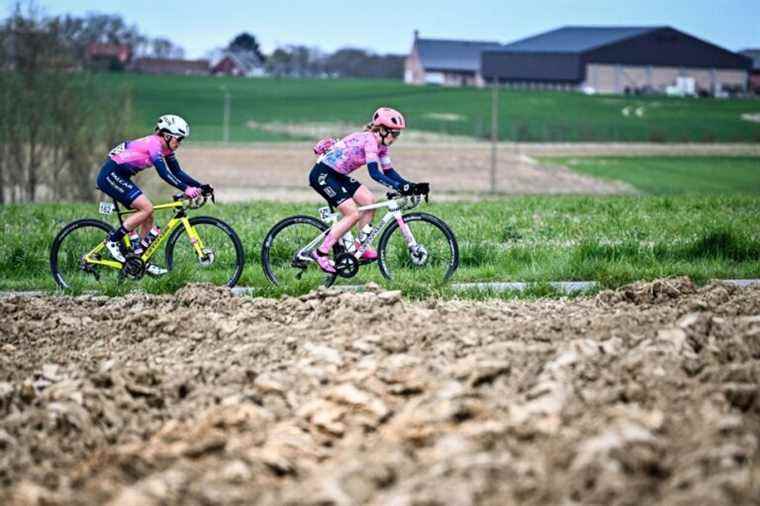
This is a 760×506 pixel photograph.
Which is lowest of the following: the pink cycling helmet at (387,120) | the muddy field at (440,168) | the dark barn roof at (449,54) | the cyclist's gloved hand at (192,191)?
the muddy field at (440,168)

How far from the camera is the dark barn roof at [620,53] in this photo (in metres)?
106

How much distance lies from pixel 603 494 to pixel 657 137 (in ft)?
216

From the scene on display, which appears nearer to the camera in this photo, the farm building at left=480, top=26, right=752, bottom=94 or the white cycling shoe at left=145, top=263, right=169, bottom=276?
the white cycling shoe at left=145, top=263, right=169, bottom=276

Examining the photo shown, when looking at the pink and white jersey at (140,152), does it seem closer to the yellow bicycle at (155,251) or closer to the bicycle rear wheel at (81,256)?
the yellow bicycle at (155,251)

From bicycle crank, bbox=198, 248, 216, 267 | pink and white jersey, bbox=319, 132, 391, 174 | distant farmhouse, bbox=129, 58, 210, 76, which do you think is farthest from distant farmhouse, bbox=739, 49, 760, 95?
bicycle crank, bbox=198, 248, 216, 267

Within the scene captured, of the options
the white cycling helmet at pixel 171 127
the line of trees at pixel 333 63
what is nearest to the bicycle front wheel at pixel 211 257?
the white cycling helmet at pixel 171 127

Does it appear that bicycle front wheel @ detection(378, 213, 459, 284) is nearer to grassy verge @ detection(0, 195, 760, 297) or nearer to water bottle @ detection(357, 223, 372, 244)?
water bottle @ detection(357, 223, 372, 244)

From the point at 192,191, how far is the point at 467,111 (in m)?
71.8

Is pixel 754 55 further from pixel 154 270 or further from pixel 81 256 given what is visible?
pixel 154 270

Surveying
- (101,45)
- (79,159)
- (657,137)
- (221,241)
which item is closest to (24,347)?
(221,241)

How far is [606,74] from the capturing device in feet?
355

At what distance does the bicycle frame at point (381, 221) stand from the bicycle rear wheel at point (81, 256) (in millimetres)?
2124

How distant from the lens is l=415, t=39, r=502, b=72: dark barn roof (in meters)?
140

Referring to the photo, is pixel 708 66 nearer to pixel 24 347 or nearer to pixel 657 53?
pixel 657 53
